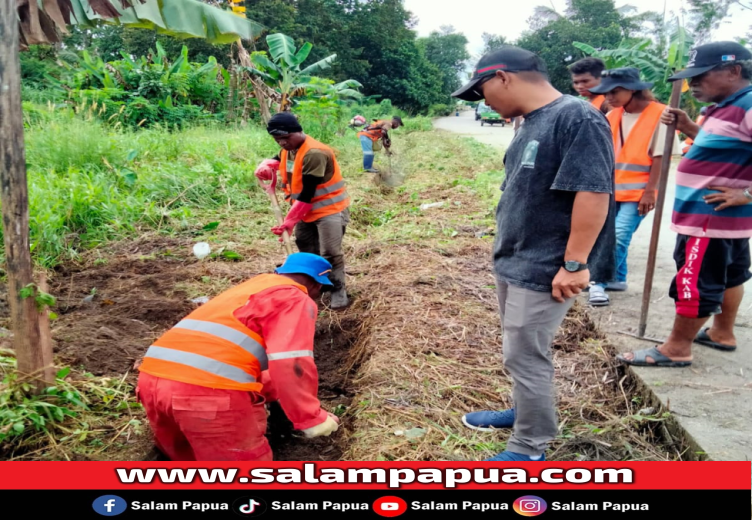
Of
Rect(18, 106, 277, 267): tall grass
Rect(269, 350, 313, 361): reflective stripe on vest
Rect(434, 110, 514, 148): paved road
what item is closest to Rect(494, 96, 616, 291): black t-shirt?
Rect(269, 350, 313, 361): reflective stripe on vest

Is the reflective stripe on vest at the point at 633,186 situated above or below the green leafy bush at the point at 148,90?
below

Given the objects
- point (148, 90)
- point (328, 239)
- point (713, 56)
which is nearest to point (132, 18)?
point (328, 239)

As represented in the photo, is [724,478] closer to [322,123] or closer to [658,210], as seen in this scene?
[658,210]

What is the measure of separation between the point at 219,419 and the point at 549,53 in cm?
4739

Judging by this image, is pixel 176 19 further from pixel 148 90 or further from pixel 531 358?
pixel 148 90

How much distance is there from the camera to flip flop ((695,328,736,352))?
122 inches

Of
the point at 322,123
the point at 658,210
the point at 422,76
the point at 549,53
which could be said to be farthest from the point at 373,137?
the point at 549,53

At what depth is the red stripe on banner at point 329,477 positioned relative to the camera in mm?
1858

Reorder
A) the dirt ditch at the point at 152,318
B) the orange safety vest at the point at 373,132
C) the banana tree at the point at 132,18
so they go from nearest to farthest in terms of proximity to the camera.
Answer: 1. the banana tree at the point at 132,18
2. the dirt ditch at the point at 152,318
3. the orange safety vest at the point at 373,132

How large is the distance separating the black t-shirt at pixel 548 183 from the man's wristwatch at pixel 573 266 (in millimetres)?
68

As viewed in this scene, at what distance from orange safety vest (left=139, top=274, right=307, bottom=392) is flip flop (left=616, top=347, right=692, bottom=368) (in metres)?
2.12
